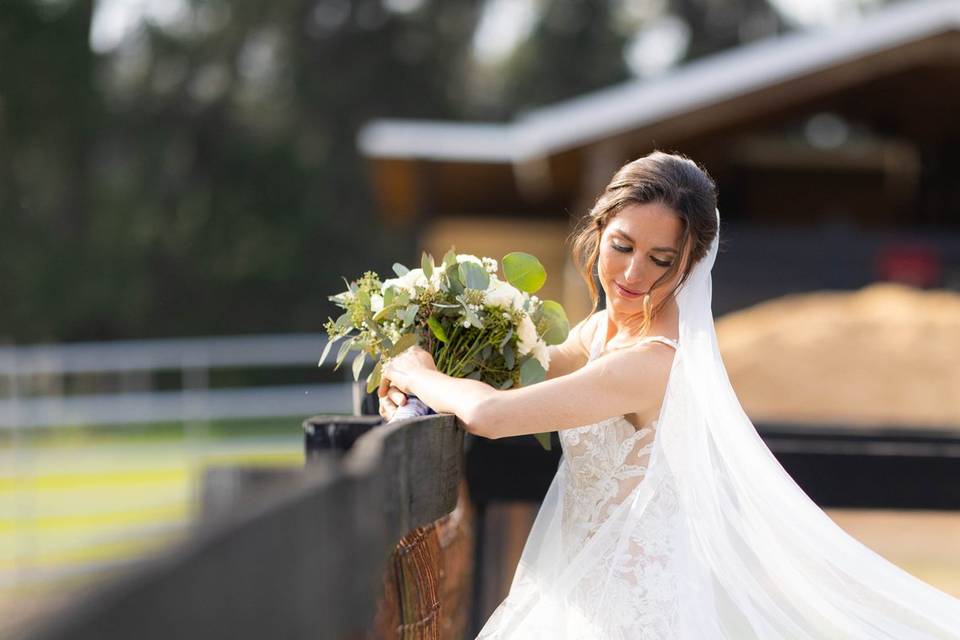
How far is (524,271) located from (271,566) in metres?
1.62

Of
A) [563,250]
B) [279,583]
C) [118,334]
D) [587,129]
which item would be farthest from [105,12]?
[279,583]

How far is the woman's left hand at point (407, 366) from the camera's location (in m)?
2.35

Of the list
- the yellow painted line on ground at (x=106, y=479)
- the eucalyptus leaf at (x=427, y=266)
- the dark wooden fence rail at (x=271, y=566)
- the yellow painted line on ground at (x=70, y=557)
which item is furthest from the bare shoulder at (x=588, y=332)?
the yellow painted line on ground at (x=106, y=479)

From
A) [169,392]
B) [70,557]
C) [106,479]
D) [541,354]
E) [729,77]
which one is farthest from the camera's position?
[169,392]

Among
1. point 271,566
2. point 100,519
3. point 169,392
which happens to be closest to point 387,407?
point 271,566

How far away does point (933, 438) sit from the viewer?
3.39 metres

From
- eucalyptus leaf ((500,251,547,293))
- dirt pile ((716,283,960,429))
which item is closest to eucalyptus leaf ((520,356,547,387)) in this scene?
eucalyptus leaf ((500,251,547,293))

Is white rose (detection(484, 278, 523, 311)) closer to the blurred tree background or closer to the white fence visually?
the white fence

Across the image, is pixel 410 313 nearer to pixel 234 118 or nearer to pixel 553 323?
pixel 553 323

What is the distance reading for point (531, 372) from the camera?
247cm

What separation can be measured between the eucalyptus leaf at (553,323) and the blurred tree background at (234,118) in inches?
818

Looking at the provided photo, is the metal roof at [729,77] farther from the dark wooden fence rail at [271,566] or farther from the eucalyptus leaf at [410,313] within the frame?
the dark wooden fence rail at [271,566]

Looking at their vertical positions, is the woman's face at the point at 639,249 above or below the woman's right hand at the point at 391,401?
above

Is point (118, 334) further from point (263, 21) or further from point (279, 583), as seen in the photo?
point (279, 583)
